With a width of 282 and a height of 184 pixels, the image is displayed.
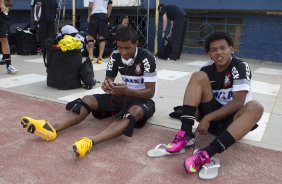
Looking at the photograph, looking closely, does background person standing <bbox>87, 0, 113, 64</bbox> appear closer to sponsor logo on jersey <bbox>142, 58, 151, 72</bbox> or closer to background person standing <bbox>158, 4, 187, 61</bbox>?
background person standing <bbox>158, 4, 187, 61</bbox>

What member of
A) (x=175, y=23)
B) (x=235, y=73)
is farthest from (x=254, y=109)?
(x=175, y=23)

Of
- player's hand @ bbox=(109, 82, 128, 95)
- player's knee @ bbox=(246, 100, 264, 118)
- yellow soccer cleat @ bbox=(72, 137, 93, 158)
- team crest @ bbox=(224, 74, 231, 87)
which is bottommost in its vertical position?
yellow soccer cleat @ bbox=(72, 137, 93, 158)

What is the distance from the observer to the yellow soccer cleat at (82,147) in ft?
8.21

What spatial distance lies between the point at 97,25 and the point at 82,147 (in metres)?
5.02

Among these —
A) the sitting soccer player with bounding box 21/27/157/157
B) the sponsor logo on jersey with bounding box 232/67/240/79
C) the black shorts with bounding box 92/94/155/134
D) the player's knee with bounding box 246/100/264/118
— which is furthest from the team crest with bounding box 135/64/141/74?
the player's knee with bounding box 246/100/264/118

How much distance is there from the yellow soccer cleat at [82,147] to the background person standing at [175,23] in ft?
19.3

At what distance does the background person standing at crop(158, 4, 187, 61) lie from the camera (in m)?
8.11

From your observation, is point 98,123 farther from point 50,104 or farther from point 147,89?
point 50,104

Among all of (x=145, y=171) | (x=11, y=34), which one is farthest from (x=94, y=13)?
(x=145, y=171)

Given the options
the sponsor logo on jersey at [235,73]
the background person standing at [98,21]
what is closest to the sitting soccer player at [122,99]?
the sponsor logo on jersey at [235,73]

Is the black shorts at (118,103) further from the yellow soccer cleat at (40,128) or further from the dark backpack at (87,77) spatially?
the dark backpack at (87,77)

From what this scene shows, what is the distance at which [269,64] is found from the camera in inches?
324

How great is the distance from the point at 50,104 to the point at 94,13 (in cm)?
354

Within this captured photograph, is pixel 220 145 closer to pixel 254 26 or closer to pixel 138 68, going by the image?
pixel 138 68
